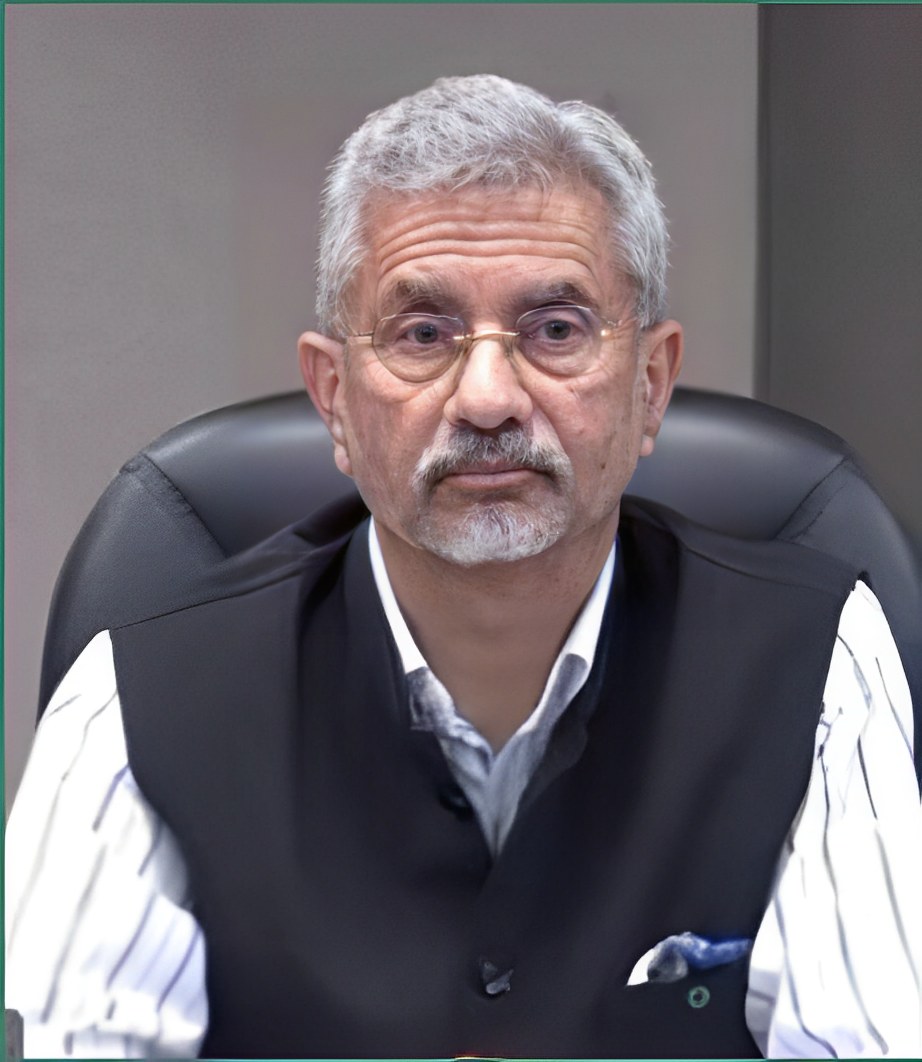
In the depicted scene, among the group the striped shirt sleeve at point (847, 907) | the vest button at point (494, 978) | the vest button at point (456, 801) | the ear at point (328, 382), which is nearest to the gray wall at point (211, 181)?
the ear at point (328, 382)

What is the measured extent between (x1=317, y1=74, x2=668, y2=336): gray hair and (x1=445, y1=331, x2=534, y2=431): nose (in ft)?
0.64

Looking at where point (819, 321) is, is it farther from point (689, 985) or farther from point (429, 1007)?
point (429, 1007)

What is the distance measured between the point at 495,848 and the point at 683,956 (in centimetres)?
30

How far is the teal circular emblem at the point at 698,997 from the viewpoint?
1834 mm

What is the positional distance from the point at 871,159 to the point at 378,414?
80cm

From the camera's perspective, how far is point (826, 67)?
1.89 meters

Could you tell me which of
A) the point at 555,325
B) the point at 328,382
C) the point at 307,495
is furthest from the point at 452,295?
the point at 307,495

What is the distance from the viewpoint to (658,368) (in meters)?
1.84

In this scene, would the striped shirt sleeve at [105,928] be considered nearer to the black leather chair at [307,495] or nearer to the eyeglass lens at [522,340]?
the black leather chair at [307,495]

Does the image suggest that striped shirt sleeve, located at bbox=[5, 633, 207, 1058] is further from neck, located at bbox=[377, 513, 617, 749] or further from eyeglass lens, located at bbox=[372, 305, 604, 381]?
eyeglass lens, located at bbox=[372, 305, 604, 381]

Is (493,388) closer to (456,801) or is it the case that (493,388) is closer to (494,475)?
(494,475)

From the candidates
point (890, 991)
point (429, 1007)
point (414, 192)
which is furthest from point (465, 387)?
point (890, 991)

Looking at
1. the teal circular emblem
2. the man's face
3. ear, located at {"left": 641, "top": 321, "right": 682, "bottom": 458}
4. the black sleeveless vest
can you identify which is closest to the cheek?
the man's face

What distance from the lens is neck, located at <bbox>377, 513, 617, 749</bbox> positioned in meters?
1.80
